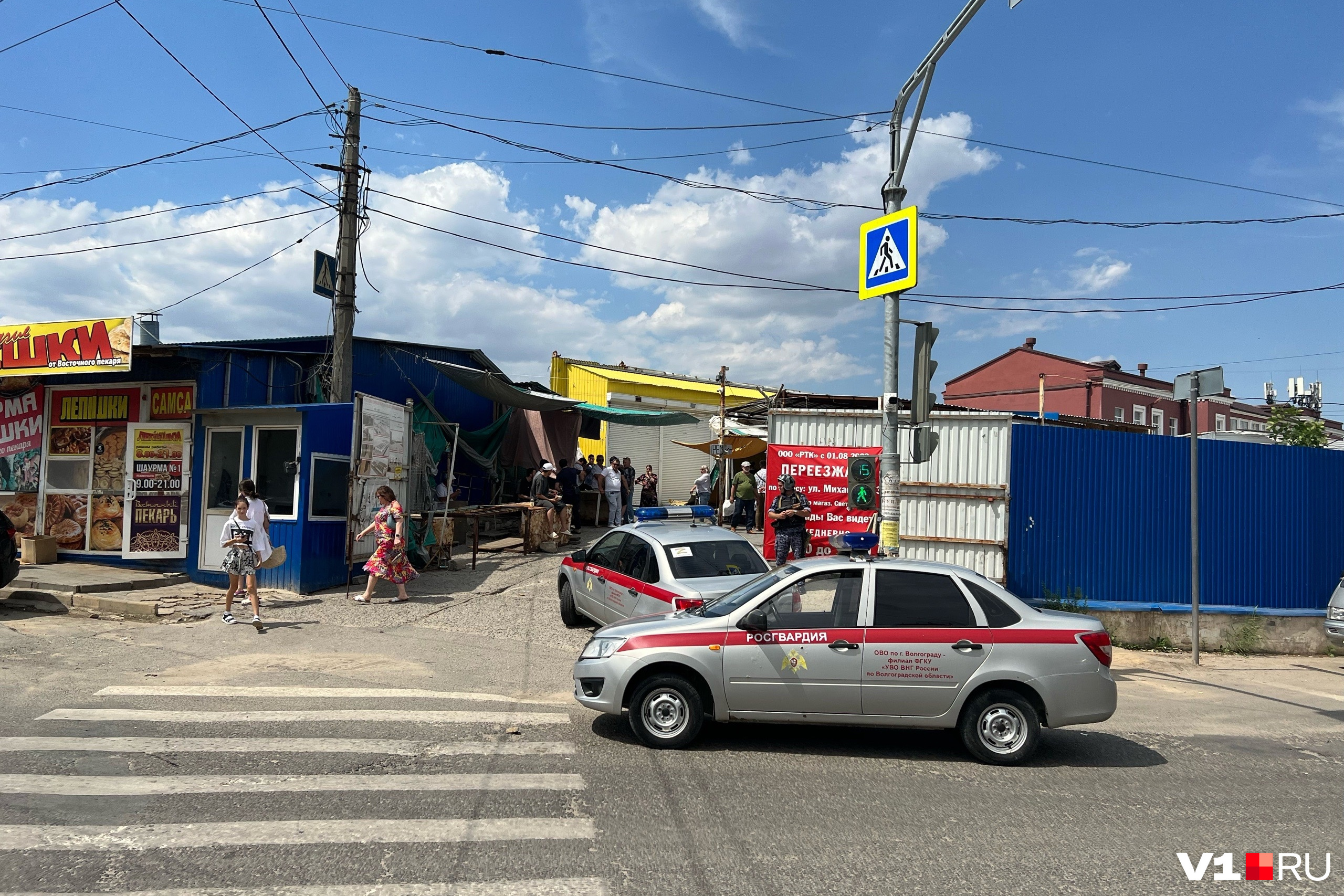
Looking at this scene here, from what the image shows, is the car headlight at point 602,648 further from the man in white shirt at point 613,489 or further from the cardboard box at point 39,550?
the man in white shirt at point 613,489

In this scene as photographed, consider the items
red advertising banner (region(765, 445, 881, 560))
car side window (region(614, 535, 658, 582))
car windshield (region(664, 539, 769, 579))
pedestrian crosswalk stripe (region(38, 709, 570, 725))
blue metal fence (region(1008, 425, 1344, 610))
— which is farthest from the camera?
red advertising banner (region(765, 445, 881, 560))

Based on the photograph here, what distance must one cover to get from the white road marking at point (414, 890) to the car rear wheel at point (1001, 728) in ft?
11.2

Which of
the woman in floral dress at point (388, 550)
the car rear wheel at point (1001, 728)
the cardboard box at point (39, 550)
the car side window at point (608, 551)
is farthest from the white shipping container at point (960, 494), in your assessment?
the cardboard box at point (39, 550)

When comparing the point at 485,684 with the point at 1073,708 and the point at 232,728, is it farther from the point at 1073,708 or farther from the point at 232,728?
the point at 1073,708

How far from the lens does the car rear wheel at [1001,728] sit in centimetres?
621

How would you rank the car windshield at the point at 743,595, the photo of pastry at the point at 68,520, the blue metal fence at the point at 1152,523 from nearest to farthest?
the car windshield at the point at 743,595 → the blue metal fence at the point at 1152,523 → the photo of pastry at the point at 68,520

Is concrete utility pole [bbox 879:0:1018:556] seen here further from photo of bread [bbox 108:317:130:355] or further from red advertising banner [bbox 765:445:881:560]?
photo of bread [bbox 108:317:130:355]

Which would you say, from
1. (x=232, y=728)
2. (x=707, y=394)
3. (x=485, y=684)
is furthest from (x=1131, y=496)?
(x=707, y=394)

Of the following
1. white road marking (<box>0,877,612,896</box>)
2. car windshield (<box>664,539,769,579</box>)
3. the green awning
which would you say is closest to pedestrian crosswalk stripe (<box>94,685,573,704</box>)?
car windshield (<box>664,539,769,579</box>)

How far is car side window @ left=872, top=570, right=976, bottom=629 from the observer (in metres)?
6.32

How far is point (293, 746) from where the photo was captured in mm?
6043

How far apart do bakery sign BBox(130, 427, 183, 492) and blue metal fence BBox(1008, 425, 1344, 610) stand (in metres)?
13.1

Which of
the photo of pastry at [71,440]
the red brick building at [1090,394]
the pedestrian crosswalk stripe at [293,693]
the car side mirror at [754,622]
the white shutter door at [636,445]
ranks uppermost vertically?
the red brick building at [1090,394]

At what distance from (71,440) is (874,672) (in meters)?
14.5
